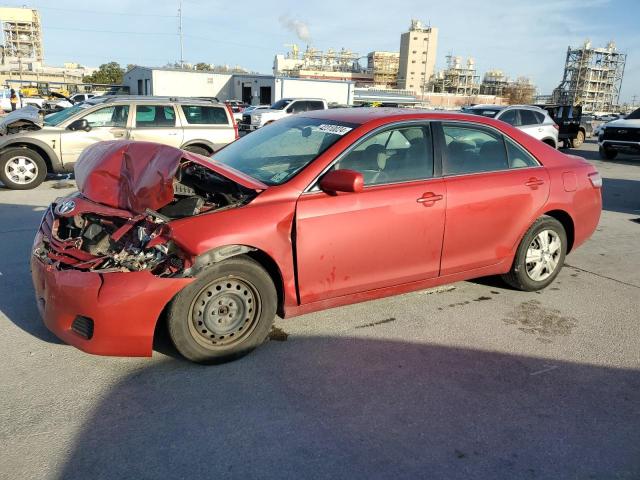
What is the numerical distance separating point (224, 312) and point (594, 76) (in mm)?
164609

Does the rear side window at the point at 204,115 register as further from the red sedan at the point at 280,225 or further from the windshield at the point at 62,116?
the red sedan at the point at 280,225

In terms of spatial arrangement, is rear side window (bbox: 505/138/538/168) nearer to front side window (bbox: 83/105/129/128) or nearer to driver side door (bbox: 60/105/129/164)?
driver side door (bbox: 60/105/129/164)

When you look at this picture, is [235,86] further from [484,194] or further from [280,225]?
[280,225]

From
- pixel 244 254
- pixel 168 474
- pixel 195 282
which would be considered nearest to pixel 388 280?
pixel 244 254

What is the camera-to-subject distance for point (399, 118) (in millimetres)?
4059

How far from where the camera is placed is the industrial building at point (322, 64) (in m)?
138

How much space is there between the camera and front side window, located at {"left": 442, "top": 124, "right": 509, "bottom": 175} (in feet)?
13.8

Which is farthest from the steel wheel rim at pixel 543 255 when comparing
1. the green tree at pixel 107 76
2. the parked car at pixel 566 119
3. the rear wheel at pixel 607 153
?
the green tree at pixel 107 76

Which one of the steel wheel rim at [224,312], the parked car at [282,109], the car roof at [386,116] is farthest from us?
the parked car at [282,109]

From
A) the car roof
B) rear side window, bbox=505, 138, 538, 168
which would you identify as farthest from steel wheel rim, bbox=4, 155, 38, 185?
rear side window, bbox=505, 138, 538, 168

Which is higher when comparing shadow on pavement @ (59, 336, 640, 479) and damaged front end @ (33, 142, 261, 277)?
damaged front end @ (33, 142, 261, 277)

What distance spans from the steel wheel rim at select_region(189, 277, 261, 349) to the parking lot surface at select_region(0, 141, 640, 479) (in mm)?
196

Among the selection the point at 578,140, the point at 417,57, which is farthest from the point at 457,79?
the point at 578,140

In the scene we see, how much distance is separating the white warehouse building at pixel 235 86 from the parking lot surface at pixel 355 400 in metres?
44.2
